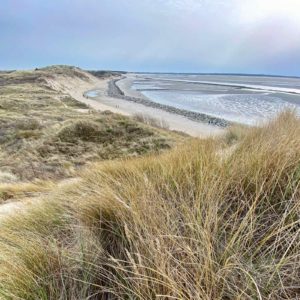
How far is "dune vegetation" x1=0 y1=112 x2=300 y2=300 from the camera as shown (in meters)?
1.76

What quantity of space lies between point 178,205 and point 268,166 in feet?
2.73

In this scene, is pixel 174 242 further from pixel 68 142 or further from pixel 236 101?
pixel 236 101

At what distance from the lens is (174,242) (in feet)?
6.45

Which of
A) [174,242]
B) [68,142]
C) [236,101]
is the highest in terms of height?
[174,242]

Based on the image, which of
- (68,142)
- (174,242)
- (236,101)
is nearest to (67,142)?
(68,142)

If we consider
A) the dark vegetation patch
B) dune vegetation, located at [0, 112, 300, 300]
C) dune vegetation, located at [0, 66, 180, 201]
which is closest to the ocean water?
dune vegetation, located at [0, 112, 300, 300]

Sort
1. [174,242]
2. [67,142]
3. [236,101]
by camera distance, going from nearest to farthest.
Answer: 1. [174,242]
2. [67,142]
3. [236,101]

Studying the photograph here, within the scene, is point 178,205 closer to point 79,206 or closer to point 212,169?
point 212,169

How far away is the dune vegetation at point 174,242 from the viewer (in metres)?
1.76

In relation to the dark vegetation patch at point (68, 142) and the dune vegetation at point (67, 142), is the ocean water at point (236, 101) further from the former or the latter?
the dark vegetation patch at point (68, 142)

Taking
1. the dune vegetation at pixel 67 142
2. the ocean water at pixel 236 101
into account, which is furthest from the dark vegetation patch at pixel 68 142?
the ocean water at pixel 236 101

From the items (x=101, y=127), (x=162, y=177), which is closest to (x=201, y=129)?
(x=101, y=127)

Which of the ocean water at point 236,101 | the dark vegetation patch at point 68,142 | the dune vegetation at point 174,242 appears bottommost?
the ocean water at point 236,101

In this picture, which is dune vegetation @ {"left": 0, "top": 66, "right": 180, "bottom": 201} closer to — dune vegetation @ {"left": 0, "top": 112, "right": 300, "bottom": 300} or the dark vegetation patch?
the dark vegetation patch
